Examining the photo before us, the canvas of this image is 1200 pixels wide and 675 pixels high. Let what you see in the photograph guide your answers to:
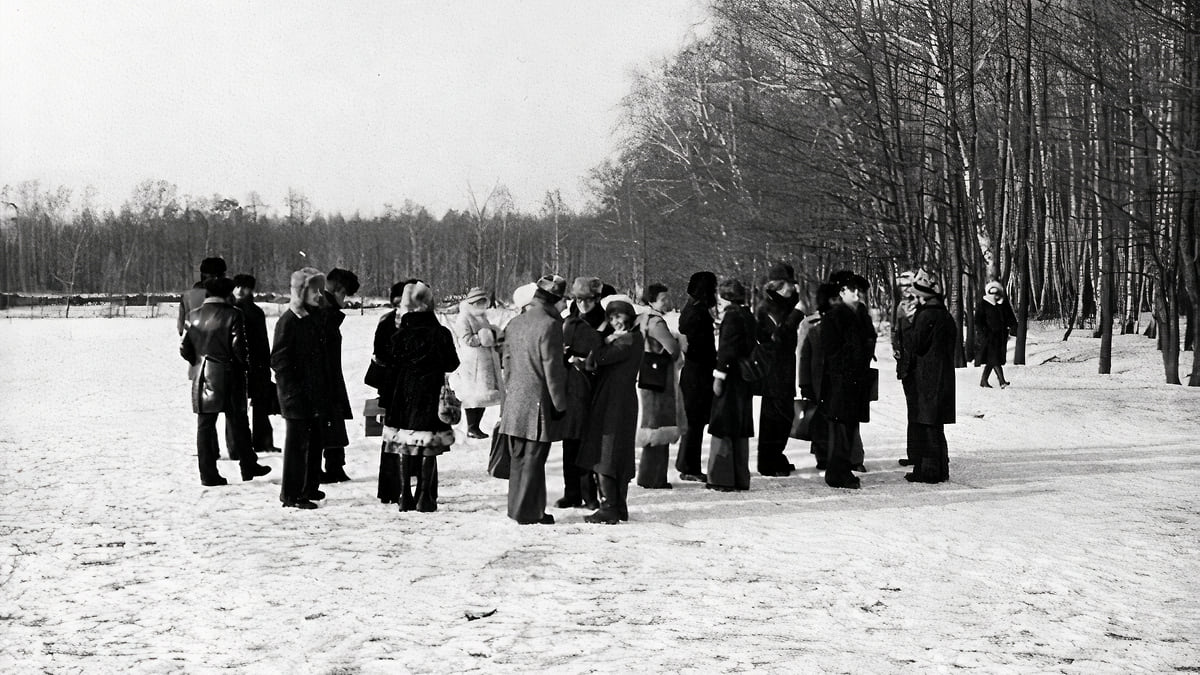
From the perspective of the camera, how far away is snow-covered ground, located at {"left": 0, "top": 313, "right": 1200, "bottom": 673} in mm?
4949

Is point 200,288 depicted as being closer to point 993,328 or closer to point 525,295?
point 525,295

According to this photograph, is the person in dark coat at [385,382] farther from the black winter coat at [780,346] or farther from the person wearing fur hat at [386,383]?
the black winter coat at [780,346]

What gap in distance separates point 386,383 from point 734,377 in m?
2.68

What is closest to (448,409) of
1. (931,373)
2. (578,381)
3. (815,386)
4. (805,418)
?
(578,381)

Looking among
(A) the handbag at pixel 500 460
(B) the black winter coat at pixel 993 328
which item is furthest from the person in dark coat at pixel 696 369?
(B) the black winter coat at pixel 993 328

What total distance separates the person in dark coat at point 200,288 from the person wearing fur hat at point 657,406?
3566mm

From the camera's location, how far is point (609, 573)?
6320 mm

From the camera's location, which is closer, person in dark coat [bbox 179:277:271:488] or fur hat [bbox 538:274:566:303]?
fur hat [bbox 538:274:566:303]

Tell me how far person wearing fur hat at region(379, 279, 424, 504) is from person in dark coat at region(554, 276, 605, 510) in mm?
1259

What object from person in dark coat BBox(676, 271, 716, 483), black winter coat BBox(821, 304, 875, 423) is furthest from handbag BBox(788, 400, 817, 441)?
person in dark coat BBox(676, 271, 716, 483)

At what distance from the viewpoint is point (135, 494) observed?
343 inches

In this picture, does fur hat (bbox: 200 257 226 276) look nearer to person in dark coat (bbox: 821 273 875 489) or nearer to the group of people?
the group of people

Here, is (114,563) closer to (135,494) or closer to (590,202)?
(135,494)

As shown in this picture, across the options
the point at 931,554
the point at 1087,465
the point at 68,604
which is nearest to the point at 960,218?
the point at 1087,465
